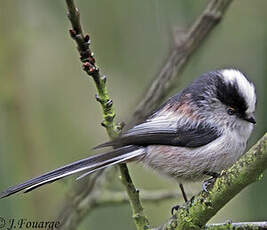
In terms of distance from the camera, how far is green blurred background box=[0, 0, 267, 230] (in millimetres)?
3488

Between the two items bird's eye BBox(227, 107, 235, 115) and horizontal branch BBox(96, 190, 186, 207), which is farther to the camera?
horizontal branch BBox(96, 190, 186, 207)

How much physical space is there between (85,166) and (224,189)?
0.85m

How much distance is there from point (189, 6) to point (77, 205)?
1.76 meters

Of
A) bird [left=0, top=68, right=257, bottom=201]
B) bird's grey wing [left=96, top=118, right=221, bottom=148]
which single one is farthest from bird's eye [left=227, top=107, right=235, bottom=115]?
bird's grey wing [left=96, top=118, right=221, bottom=148]

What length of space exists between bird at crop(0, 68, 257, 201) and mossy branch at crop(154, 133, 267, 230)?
639mm

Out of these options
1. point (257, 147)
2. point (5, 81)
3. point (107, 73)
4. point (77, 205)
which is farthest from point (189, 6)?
point (257, 147)

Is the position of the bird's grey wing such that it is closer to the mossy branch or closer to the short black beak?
the short black beak

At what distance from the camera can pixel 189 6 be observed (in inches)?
148

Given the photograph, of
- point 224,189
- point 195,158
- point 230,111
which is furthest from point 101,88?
point 230,111

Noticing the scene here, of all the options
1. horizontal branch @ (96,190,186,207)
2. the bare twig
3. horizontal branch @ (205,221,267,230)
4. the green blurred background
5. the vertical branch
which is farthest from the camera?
the green blurred background

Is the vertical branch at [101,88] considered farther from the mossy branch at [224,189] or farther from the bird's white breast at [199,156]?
the bird's white breast at [199,156]

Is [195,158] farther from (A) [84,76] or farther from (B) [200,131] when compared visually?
(A) [84,76]

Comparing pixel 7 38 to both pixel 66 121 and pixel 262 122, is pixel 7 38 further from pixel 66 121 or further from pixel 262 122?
pixel 262 122

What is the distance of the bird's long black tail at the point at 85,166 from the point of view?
2389mm
